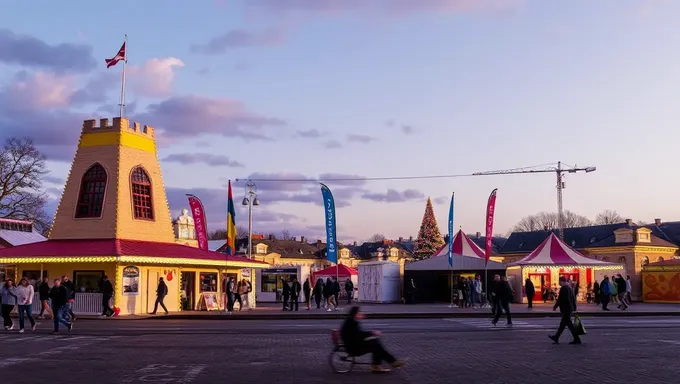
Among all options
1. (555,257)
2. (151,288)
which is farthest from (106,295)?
(555,257)

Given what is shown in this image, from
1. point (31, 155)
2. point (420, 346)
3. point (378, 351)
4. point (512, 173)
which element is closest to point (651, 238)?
point (512, 173)

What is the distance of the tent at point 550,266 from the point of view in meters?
46.9

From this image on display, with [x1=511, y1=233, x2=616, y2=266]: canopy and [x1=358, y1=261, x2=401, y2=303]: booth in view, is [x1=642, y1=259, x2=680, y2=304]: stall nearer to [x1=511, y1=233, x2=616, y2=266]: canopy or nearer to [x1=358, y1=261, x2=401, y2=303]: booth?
[x1=511, y1=233, x2=616, y2=266]: canopy

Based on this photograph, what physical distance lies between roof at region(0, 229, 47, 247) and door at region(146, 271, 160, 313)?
22309 mm

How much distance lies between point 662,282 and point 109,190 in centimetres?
3925

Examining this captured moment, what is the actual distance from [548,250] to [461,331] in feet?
84.5

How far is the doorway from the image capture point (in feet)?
128

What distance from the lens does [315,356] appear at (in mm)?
16547

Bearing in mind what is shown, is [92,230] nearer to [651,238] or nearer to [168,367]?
[168,367]

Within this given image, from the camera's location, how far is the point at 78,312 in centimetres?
3456

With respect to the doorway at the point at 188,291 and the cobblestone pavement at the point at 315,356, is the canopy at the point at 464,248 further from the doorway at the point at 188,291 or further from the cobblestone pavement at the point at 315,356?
the cobblestone pavement at the point at 315,356

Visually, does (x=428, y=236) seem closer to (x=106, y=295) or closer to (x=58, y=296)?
(x=106, y=295)

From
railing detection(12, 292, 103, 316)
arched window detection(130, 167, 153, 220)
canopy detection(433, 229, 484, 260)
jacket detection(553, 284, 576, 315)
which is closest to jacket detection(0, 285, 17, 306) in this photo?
railing detection(12, 292, 103, 316)

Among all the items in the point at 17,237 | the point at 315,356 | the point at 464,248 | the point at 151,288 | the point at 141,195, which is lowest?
the point at 315,356
